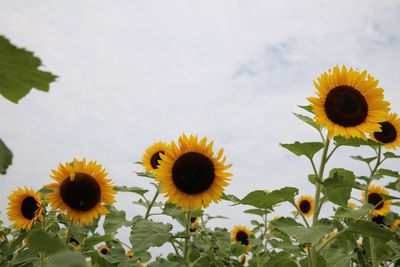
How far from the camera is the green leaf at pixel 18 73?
0.91 meters

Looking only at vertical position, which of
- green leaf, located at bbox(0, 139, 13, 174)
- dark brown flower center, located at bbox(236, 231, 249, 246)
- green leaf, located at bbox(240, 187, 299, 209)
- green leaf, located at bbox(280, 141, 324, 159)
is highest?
dark brown flower center, located at bbox(236, 231, 249, 246)

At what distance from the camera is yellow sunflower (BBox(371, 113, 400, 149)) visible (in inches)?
194

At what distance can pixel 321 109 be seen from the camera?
3703 millimetres

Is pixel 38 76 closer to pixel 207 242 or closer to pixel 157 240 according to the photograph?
pixel 157 240

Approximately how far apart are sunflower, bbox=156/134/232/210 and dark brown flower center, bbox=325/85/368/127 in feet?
3.64

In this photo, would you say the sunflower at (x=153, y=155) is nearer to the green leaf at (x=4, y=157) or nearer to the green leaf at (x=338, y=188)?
the green leaf at (x=338, y=188)

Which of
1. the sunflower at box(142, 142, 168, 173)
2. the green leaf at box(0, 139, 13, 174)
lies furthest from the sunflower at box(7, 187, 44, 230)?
the green leaf at box(0, 139, 13, 174)

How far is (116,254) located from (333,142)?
8.06ft

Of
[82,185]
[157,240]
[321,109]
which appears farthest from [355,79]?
[82,185]

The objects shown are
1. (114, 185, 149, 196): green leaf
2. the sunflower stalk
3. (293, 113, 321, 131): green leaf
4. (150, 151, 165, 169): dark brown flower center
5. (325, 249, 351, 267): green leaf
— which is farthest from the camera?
(150, 151, 165, 169): dark brown flower center

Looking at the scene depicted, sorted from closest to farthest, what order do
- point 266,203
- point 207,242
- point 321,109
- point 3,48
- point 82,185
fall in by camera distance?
point 3,48 → point 266,203 → point 321,109 → point 82,185 → point 207,242

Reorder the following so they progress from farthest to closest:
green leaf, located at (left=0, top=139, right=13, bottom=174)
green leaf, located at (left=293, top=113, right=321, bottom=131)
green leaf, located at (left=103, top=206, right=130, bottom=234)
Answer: green leaf, located at (left=103, top=206, right=130, bottom=234) → green leaf, located at (left=293, top=113, right=321, bottom=131) → green leaf, located at (left=0, top=139, right=13, bottom=174)

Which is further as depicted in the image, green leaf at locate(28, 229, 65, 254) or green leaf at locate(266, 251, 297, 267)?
green leaf at locate(266, 251, 297, 267)

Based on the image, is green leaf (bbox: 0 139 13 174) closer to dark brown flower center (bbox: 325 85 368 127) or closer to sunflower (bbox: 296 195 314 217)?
dark brown flower center (bbox: 325 85 368 127)
